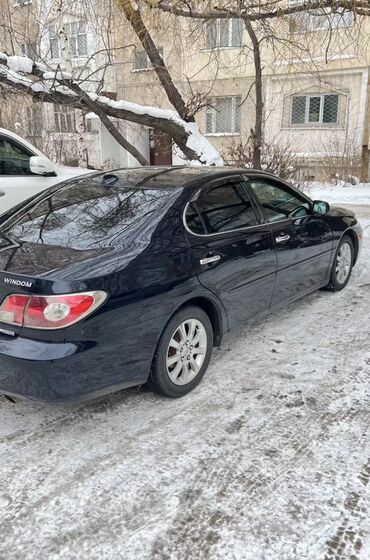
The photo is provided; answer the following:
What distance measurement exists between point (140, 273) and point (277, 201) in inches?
80.1

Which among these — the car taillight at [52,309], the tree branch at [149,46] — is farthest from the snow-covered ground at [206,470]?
the tree branch at [149,46]

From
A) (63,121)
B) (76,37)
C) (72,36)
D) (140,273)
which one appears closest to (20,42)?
(72,36)

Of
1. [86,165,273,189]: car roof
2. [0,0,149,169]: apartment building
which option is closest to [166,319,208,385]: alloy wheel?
[86,165,273,189]: car roof

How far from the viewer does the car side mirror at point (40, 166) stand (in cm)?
605

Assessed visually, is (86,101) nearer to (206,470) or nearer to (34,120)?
(34,120)

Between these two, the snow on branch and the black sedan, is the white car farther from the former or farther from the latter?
the snow on branch

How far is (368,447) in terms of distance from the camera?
2.82 m

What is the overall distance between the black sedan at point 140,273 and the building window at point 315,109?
14.7m

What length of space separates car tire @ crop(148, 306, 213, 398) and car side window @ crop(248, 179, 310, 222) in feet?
4.26

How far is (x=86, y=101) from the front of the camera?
30.5 feet

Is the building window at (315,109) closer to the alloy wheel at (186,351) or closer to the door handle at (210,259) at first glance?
the door handle at (210,259)

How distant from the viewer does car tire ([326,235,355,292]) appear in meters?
5.35

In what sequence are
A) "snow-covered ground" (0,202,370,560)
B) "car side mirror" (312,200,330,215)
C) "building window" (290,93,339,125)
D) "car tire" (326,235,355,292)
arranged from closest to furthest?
1. "snow-covered ground" (0,202,370,560)
2. "car side mirror" (312,200,330,215)
3. "car tire" (326,235,355,292)
4. "building window" (290,93,339,125)

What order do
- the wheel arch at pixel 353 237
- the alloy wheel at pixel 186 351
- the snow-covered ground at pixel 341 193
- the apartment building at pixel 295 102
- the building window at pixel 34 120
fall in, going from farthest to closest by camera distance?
the apartment building at pixel 295 102 → the building window at pixel 34 120 → the snow-covered ground at pixel 341 193 → the wheel arch at pixel 353 237 → the alloy wheel at pixel 186 351
